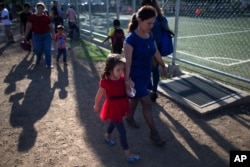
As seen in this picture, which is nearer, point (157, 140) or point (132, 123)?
point (157, 140)

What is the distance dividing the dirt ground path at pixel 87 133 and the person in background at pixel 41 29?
5.68ft

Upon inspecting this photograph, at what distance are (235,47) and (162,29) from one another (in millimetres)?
6052

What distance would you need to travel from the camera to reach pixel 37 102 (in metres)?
5.55

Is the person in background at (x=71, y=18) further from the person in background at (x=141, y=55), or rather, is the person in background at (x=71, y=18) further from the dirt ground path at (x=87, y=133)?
the person in background at (x=141, y=55)

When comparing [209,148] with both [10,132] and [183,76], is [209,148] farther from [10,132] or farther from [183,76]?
[10,132]

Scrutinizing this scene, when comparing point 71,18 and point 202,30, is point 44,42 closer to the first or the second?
point 71,18

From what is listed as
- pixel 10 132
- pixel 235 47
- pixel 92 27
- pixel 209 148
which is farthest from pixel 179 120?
pixel 92 27

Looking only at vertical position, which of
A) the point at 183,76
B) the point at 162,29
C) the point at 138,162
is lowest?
the point at 138,162

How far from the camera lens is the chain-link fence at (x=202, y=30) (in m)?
6.62

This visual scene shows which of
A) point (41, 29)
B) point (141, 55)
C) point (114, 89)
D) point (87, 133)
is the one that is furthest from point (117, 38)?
point (114, 89)

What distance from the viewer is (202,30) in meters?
14.0

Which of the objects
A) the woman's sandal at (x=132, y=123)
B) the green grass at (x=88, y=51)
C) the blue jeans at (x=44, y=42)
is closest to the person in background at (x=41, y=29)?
the blue jeans at (x=44, y=42)

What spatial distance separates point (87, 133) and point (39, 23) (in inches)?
170

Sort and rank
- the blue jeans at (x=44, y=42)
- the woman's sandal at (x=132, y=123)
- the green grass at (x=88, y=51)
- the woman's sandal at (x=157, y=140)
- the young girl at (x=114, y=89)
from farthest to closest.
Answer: the green grass at (x=88, y=51) → the blue jeans at (x=44, y=42) → the woman's sandal at (x=132, y=123) → the woman's sandal at (x=157, y=140) → the young girl at (x=114, y=89)
